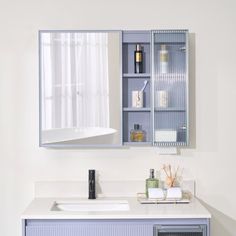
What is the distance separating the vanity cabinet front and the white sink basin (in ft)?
0.99

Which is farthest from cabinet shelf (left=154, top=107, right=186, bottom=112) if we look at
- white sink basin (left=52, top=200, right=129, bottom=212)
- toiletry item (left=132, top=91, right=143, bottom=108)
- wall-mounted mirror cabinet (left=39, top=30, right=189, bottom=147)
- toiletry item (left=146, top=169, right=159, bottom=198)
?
white sink basin (left=52, top=200, right=129, bottom=212)

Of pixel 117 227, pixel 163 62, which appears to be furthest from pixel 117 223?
pixel 163 62

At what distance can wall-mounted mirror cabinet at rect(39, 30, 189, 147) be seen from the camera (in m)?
3.21

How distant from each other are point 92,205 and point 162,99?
790 millimetres

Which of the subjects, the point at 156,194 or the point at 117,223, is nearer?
the point at 117,223

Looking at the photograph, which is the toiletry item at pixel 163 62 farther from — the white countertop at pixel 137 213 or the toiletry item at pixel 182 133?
the white countertop at pixel 137 213

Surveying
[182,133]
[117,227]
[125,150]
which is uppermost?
[182,133]

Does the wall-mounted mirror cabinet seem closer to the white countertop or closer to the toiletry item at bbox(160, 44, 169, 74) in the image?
the toiletry item at bbox(160, 44, 169, 74)

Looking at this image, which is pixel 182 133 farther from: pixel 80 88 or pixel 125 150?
pixel 80 88

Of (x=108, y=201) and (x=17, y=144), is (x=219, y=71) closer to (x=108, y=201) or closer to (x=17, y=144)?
(x=108, y=201)

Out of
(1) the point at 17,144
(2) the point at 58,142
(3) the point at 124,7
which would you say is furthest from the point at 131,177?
(3) the point at 124,7

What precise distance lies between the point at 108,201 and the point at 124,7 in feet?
4.06

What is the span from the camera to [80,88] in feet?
10.7

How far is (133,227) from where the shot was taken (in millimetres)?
2822
